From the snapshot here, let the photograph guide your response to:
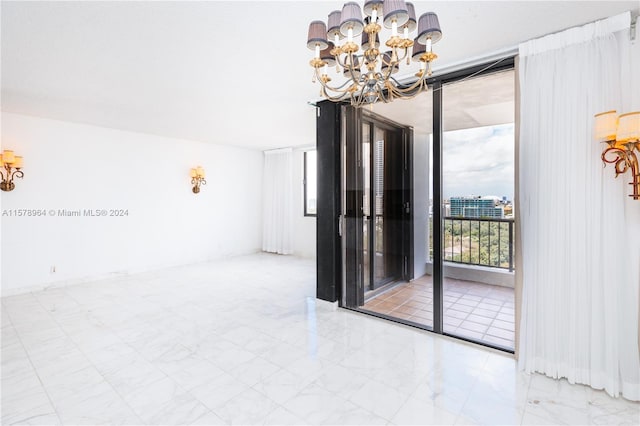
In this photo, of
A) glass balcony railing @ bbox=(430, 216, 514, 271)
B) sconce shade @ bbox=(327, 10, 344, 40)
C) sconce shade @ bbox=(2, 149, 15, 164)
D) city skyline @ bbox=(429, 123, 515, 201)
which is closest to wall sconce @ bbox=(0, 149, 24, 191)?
sconce shade @ bbox=(2, 149, 15, 164)

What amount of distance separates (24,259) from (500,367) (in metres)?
5.73

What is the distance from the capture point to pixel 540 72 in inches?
90.7

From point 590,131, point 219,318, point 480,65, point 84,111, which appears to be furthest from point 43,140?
point 590,131

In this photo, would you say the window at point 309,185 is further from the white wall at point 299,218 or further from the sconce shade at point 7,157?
the sconce shade at point 7,157

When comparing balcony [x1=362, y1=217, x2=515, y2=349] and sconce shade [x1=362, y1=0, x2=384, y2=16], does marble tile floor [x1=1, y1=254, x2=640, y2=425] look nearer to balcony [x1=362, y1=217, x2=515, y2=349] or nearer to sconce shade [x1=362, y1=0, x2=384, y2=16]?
balcony [x1=362, y1=217, x2=515, y2=349]

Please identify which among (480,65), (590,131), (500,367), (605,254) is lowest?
(500,367)

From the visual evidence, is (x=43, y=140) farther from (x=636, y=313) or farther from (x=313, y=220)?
(x=636, y=313)

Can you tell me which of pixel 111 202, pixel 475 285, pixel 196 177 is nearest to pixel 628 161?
pixel 475 285

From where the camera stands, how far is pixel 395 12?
1312 mm

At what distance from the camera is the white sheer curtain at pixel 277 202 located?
7.11 meters

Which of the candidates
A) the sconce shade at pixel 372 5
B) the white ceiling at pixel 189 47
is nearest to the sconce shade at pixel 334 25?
the sconce shade at pixel 372 5

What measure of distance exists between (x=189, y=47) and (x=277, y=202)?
4.92m

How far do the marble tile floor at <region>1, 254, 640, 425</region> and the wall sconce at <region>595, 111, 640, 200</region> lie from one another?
144 cm

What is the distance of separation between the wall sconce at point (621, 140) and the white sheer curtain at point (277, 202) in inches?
222
